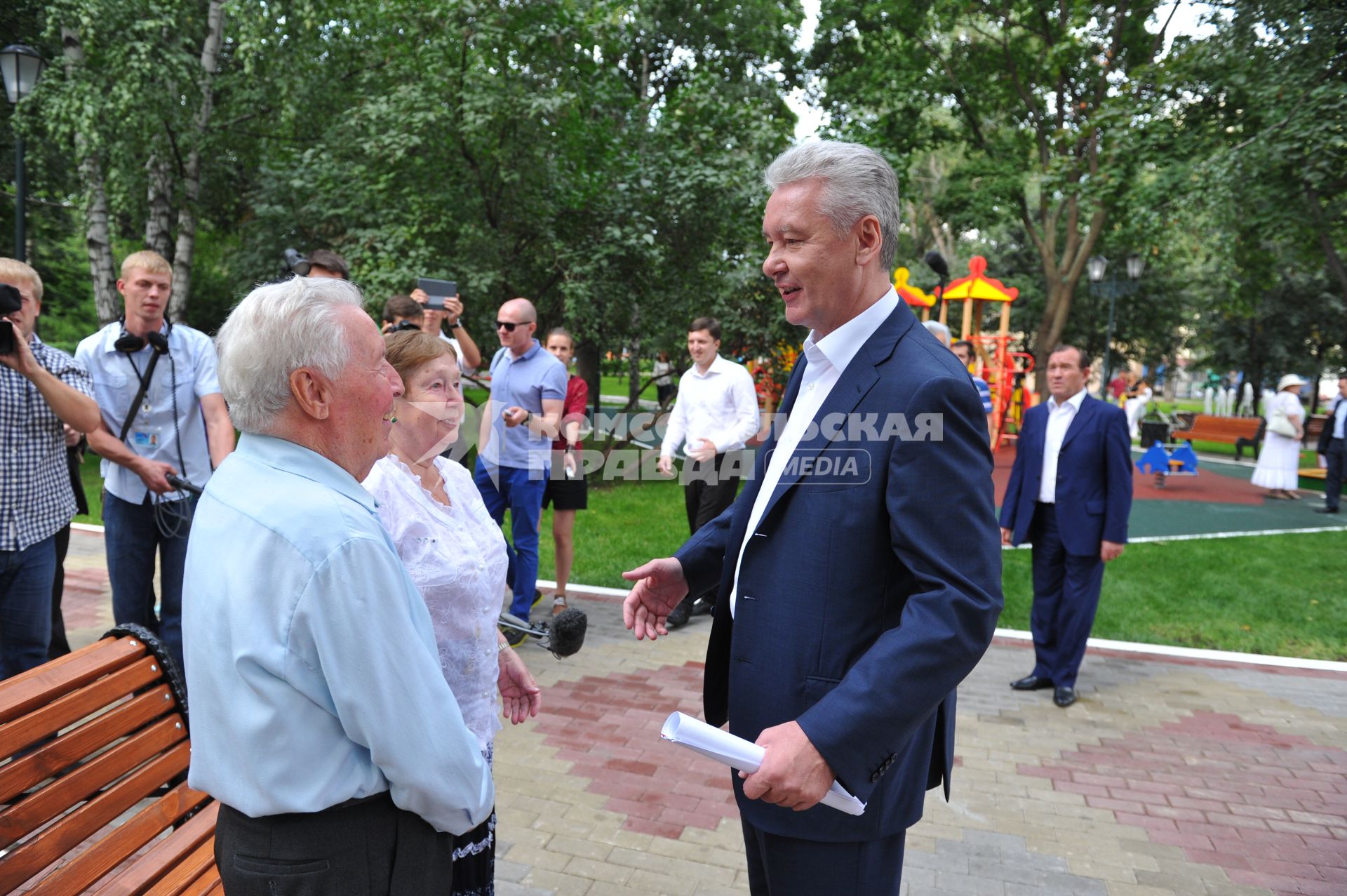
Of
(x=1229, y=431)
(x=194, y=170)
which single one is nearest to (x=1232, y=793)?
(x=194, y=170)

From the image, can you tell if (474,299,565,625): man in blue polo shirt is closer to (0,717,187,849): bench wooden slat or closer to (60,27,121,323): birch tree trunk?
(0,717,187,849): bench wooden slat

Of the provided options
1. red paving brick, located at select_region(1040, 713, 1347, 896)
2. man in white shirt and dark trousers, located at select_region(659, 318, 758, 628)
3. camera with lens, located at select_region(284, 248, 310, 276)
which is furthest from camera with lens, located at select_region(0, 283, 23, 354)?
red paving brick, located at select_region(1040, 713, 1347, 896)

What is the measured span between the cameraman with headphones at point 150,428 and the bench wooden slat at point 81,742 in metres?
1.79

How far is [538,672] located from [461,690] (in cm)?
319

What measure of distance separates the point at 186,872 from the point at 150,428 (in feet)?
8.80

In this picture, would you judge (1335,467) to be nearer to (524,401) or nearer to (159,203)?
(524,401)

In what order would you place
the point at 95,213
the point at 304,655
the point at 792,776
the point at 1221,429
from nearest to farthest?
the point at 304,655
the point at 792,776
the point at 95,213
the point at 1221,429

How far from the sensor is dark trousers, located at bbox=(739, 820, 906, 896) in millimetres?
1840

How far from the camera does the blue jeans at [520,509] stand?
236 inches

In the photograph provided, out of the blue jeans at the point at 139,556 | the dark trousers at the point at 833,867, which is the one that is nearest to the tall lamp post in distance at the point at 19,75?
the blue jeans at the point at 139,556

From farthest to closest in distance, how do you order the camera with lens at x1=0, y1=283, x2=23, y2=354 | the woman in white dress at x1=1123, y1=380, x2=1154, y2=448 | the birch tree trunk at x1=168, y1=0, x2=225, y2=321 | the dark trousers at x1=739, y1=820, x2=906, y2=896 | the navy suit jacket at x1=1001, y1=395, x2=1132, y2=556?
the woman in white dress at x1=1123, y1=380, x2=1154, y2=448 → the birch tree trunk at x1=168, y1=0, x2=225, y2=321 → the navy suit jacket at x1=1001, y1=395, x2=1132, y2=556 → the camera with lens at x1=0, y1=283, x2=23, y2=354 → the dark trousers at x1=739, y1=820, x2=906, y2=896

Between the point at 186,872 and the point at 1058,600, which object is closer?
the point at 186,872

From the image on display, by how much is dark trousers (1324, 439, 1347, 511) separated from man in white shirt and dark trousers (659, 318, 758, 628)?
11.4 metres

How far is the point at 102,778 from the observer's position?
2.19m
